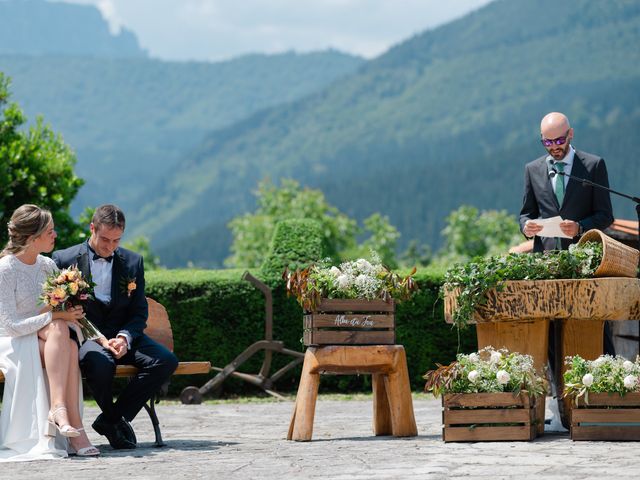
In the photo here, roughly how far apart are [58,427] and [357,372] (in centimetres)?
205

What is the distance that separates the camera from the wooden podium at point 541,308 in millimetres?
7582

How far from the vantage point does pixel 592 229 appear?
8.03 m

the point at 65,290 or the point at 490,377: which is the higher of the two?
the point at 65,290

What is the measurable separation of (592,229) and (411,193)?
470 ft

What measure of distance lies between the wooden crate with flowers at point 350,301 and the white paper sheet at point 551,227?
3.20ft

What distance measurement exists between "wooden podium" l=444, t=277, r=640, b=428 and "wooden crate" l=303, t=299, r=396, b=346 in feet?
1.47

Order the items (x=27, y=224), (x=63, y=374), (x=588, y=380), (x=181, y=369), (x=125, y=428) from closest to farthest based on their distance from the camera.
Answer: (x=63, y=374)
(x=588, y=380)
(x=27, y=224)
(x=125, y=428)
(x=181, y=369)

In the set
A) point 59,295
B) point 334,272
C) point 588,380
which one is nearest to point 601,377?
point 588,380

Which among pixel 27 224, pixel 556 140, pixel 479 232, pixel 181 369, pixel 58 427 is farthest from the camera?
pixel 479 232

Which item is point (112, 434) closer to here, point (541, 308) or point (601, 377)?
point (541, 308)

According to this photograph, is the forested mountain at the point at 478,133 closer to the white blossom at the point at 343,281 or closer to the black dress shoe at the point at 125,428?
the white blossom at the point at 343,281

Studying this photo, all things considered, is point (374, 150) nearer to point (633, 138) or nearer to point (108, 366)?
point (633, 138)

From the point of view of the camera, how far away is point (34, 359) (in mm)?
7469

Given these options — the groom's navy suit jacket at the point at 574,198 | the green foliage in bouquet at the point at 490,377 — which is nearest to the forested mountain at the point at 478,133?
the groom's navy suit jacket at the point at 574,198
